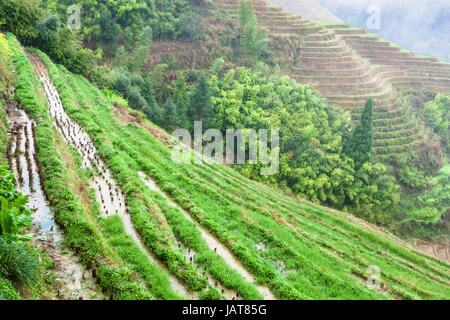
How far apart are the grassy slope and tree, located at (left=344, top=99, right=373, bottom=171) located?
10.8m

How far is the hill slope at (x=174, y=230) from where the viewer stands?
7.61 m

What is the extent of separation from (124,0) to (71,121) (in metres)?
22.8

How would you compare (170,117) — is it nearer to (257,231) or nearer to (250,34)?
(257,231)

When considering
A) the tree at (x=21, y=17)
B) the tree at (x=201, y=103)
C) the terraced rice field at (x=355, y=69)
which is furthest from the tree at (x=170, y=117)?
the terraced rice field at (x=355, y=69)

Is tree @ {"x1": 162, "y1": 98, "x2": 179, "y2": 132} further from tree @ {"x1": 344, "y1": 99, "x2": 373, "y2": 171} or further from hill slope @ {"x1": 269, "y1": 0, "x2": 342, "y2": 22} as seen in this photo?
hill slope @ {"x1": 269, "y1": 0, "x2": 342, "y2": 22}

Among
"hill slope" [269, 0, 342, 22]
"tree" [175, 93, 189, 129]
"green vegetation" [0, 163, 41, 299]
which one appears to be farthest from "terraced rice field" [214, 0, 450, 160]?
"green vegetation" [0, 163, 41, 299]

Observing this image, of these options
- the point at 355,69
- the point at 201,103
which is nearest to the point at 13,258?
the point at 201,103

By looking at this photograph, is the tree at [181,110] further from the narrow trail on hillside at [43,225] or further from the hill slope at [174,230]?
the narrow trail on hillside at [43,225]

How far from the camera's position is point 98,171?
11.4 metres

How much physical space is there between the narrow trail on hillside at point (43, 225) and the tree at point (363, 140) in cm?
2484

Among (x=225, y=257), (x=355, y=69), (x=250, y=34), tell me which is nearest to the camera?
(x=225, y=257)

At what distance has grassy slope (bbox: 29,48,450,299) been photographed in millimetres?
9086

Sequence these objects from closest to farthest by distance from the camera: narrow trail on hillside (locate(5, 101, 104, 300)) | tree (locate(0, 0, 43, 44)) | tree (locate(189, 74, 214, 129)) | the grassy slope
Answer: narrow trail on hillside (locate(5, 101, 104, 300)), the grassy slope, tree (locate(0, 0, 43, 44)), tree (locate(189, 74, 214, 129))

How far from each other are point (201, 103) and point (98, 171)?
16.5 m
